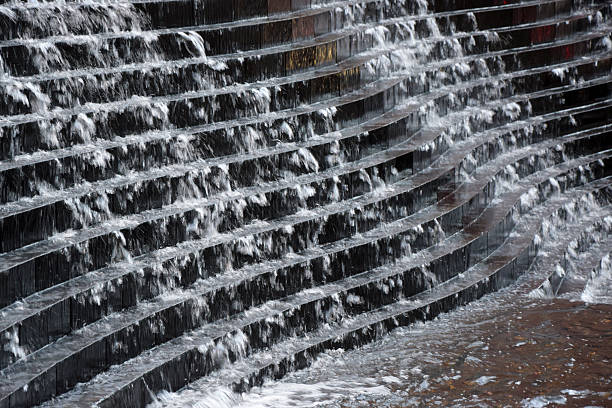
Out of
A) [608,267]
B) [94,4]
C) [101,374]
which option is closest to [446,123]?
[608,267]

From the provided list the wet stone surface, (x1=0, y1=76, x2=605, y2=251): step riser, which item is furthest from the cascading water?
the wet stone surface

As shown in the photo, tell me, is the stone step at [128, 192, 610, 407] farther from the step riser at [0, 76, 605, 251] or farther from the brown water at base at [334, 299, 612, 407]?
the step riser at [0, 76, 605, 251]

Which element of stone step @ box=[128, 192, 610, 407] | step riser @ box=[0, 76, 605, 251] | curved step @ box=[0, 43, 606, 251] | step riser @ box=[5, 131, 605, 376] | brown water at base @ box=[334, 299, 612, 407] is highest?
curved step @ box=[0, 43, 606, 251]

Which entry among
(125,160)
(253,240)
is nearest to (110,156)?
(125,160)

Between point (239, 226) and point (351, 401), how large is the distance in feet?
6.02

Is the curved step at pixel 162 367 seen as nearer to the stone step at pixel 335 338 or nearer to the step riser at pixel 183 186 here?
the stone step at pixel 335 338

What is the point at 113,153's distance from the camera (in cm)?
718

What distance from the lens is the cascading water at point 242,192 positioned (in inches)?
249

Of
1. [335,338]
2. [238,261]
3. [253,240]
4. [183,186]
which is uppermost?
[183,186]

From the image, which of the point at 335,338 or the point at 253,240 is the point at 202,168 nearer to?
the point at 253,240

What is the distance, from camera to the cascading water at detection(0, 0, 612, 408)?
6312 mm

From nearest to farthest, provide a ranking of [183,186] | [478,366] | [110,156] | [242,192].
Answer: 1. [478,366]
2. [110,156]
3. [183,186]
4. [242,192]

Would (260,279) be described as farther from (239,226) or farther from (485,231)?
(485,231)

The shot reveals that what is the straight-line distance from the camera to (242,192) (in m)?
7.71
